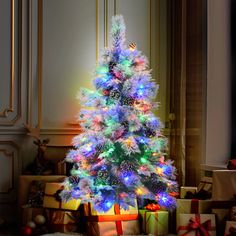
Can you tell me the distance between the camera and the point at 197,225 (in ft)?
8.86

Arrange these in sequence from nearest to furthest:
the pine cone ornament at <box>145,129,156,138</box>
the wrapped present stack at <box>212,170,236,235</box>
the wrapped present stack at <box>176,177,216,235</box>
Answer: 1. the wrapped present stack at <box>176,177,216,235</box>
2. the wrapped present stack at <box>212,170,236,235</box>
3. the pine cone ornament at <box>145,129,156,138</box>

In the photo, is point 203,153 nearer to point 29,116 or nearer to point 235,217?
point 235,217

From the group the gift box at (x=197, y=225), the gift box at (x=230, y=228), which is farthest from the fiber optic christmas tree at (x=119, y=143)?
the gift box at (x=230, y=228)

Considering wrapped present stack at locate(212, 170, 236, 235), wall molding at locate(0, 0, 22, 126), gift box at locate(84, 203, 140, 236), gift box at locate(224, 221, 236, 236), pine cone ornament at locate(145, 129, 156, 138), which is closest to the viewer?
gift box at locate(224, 221, 236, 236)

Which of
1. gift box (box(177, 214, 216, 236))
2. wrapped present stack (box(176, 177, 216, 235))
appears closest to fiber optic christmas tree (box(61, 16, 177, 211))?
wrapped present stack (box(176, 177, 216, 235))

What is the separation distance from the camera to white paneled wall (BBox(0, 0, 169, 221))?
3.58m

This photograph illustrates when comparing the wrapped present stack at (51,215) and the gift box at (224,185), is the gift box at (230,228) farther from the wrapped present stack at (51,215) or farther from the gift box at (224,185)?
the wrapped present stack at (51,215)

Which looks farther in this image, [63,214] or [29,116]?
[29,116]

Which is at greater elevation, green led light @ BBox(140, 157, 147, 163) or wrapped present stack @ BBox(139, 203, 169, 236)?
green led light @ BBox(140, 157, 147, 163)

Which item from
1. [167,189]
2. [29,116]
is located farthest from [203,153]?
[29,116]

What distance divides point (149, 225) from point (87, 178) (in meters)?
0.50

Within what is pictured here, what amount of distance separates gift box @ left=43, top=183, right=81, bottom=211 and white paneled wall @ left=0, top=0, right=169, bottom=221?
0.56 m

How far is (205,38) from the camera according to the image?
353cm

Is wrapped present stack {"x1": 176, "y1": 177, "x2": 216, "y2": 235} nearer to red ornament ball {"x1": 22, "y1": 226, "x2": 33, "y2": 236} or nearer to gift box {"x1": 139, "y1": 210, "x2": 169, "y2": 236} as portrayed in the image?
gift box {"x1": 139, "y1": 210, "x2": 169, "y2": 236}
